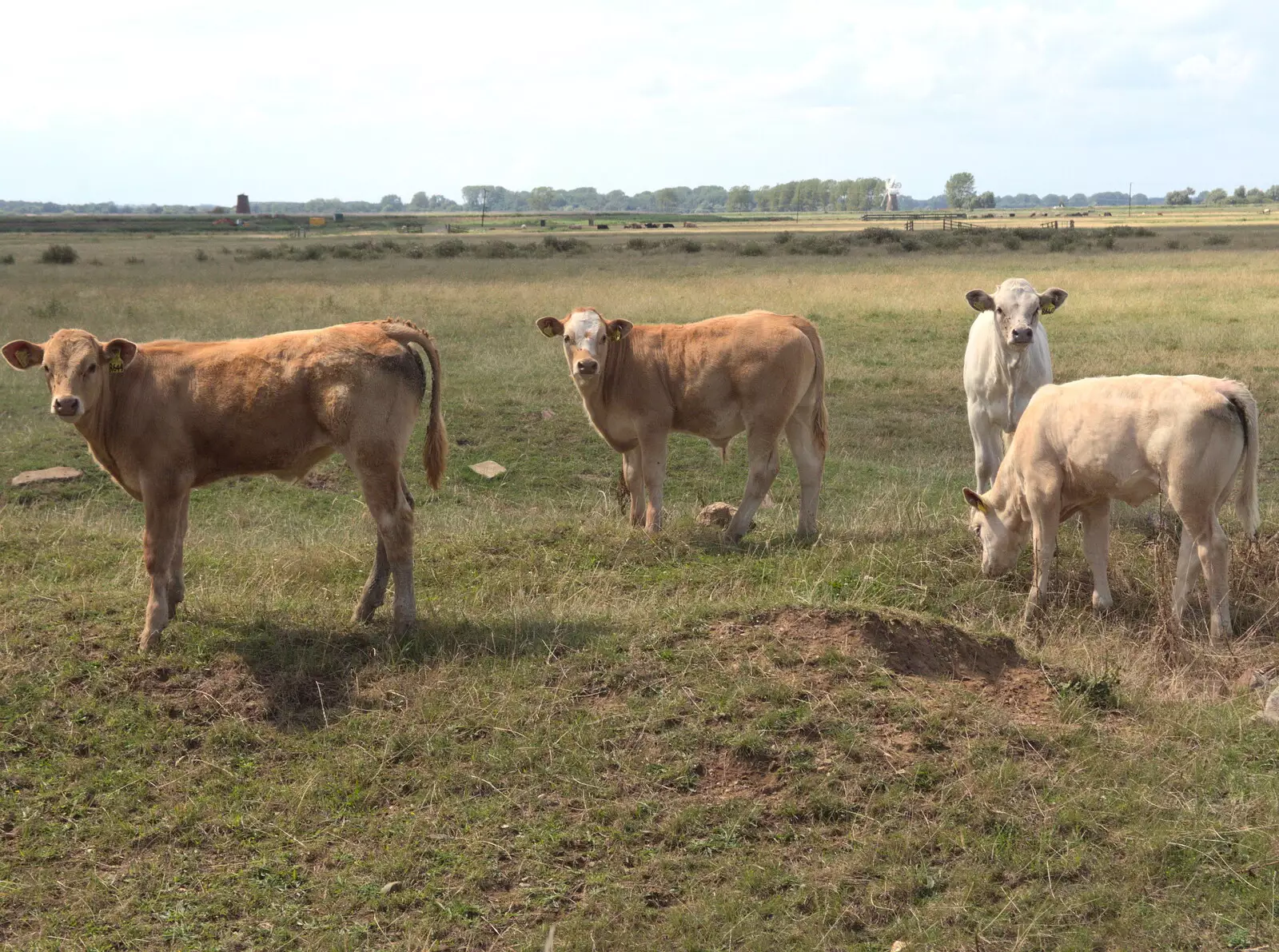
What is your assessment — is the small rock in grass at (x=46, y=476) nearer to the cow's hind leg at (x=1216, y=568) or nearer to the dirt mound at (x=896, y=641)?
the dirt mound at (x=896, y=641)

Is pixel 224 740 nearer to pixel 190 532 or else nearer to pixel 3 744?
pixel 3 744

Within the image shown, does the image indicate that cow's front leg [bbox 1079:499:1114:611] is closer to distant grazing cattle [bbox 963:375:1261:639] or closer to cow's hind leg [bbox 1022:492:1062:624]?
distant grazing cattle [bbox 963:375:1261:639]

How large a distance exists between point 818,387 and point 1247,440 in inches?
137

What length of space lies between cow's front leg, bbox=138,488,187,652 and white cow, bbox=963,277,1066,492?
6.41 meters

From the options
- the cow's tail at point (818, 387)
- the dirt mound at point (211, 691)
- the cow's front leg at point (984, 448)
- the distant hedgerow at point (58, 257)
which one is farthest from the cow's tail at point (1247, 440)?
the distant hedgerow at point (58, 257)

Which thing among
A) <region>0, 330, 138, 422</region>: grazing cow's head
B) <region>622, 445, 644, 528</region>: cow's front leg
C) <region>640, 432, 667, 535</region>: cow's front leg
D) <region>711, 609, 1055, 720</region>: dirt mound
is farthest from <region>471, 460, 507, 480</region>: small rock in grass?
<region>711, 609, 1055, 720</region>: dirt mound

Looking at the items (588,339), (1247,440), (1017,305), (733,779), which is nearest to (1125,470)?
(1247,440)

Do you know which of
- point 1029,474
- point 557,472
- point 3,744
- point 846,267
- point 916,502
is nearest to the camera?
point 3,744

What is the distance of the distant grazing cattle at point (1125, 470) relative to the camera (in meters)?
7.75

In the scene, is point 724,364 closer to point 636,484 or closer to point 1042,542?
point 636,484

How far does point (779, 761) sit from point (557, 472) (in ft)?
25.6

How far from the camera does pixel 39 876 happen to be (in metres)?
5.29

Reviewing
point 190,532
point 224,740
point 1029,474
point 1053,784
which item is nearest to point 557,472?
point 190,532

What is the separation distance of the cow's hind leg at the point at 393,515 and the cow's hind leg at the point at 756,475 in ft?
10.0
